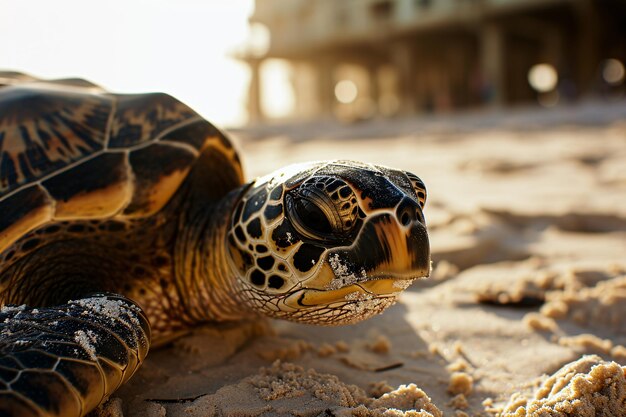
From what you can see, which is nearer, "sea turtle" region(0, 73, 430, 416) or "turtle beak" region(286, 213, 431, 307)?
"sea turtle" region(0, 73, 430, 416)

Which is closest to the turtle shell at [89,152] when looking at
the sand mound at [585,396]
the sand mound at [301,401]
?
the sand mound at [301,401]

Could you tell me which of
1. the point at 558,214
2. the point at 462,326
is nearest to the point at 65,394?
the point at 462,326

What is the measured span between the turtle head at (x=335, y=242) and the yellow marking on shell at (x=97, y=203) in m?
0.42

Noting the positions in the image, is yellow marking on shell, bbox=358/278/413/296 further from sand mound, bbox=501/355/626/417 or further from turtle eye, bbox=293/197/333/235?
sand mound, bbox=501/355/626/417

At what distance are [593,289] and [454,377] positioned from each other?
0.90 meters

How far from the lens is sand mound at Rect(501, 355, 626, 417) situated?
112 centimetres

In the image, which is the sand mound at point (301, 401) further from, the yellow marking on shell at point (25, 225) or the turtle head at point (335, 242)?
the yellow marking on shell at point (25, 225)

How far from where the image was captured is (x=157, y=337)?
1583 millimetres

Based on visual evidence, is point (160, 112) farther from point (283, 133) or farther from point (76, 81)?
point (283, 133)

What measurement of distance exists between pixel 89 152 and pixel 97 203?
0.20m

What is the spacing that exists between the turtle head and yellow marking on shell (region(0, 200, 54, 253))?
551 mm

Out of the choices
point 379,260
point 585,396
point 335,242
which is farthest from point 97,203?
point 585,396

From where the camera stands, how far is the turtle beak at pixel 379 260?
4.00 feet

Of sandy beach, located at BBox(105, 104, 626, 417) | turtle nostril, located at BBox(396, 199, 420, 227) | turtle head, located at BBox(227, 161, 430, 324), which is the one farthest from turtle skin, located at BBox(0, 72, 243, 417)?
turtle nostril, located at BBox(396, 199, 420, 227)
